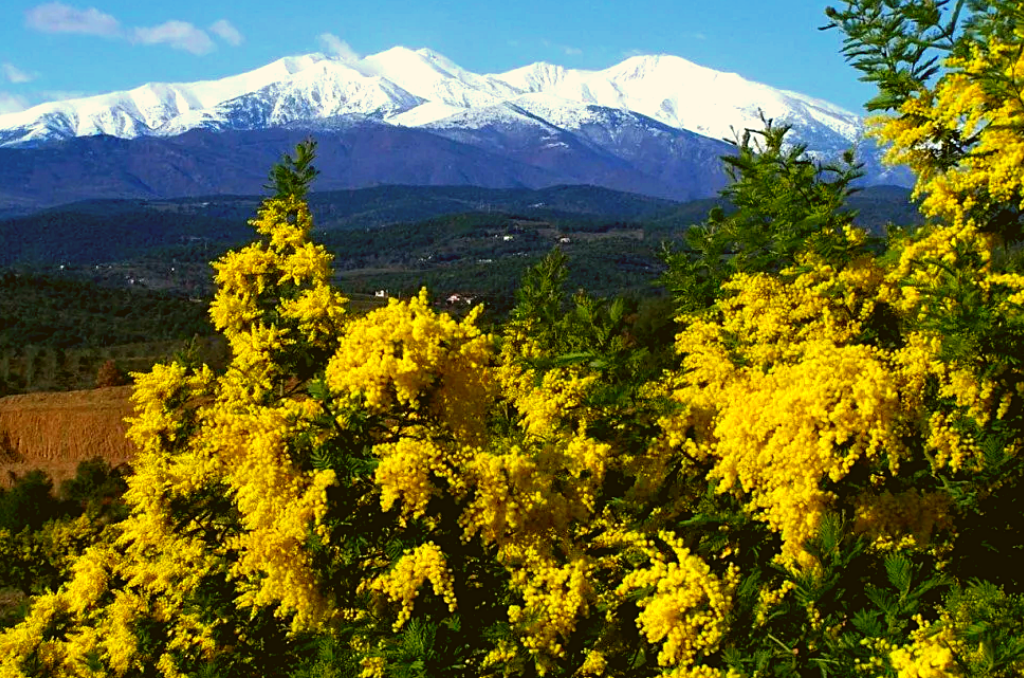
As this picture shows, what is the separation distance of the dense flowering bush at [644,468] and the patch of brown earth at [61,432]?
52.3m

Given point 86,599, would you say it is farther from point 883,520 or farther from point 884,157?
point 884,157

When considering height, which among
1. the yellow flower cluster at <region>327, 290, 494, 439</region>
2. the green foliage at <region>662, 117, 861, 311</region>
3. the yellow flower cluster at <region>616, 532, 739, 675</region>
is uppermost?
the green foliage at <region>662, 117, 861, 311</region>

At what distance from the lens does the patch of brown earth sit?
6372 cm

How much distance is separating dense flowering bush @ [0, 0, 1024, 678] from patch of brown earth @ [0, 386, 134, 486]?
52.3 meters

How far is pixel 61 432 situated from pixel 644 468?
59573 mm

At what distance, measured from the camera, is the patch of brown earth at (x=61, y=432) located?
6372 cm

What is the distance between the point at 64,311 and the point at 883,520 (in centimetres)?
11907

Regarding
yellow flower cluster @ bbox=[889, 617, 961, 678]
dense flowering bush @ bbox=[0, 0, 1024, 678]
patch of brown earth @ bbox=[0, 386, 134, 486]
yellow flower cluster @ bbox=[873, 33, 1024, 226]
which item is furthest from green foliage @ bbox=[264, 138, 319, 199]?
patch of brown earth @ bbox=[0, 386, 134, 486]

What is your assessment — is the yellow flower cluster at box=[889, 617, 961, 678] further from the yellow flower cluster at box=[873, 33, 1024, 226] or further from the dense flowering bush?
the yellow flower cluster at box=[873, 33, 1024, 226]

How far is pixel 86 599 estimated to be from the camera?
53.9ft

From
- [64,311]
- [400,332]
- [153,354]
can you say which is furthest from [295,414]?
[64,311]

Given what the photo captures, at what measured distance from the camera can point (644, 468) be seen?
12.9m

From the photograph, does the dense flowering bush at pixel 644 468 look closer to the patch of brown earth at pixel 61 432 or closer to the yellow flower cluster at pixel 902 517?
the yellow flower cluster at pixel 902 517

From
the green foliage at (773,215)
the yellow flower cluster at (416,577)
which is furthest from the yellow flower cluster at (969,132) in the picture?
the yellow flower cluster at (416,577)
